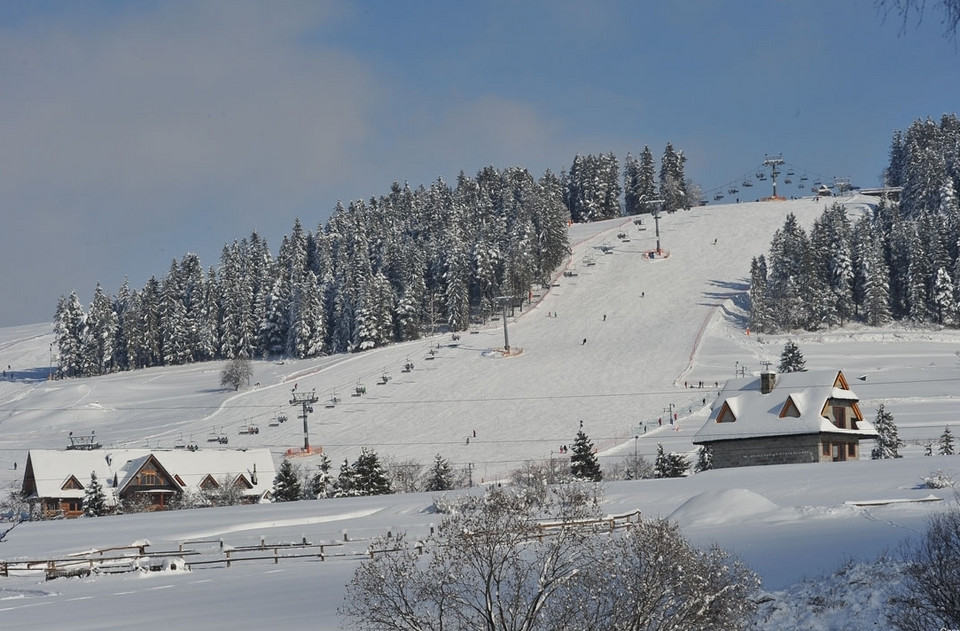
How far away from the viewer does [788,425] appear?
58.3 m

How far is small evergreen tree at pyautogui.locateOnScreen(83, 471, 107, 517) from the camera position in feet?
227

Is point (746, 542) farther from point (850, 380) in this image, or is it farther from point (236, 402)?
point (236, 402)

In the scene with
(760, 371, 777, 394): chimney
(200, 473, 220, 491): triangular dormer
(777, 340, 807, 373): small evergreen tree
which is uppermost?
(777, 340, 807, 373): small evergreen tree

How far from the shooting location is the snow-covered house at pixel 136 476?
252 ft

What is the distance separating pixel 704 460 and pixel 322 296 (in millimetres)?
92603

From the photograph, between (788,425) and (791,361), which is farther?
(791,361)

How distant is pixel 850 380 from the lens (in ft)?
300

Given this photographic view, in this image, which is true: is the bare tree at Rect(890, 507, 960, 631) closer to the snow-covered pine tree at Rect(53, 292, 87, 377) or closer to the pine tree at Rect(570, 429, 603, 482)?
the pine tree at Rect(570, 429, 603, 482)

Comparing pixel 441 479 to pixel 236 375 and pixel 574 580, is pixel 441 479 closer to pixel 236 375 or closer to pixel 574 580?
pixel 574 580

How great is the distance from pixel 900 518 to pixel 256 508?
35.4 m

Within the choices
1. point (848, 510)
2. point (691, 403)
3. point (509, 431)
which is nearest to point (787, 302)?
point (691, 403)

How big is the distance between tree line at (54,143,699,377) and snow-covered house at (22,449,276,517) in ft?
178

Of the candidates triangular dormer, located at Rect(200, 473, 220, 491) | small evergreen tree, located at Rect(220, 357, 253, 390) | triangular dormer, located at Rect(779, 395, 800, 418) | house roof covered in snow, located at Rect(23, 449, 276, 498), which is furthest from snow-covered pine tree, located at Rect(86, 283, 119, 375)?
triangular dormer, located at Rect(779, 395, 800, 418)

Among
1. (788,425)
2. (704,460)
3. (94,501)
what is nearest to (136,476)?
(94,501)
